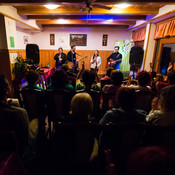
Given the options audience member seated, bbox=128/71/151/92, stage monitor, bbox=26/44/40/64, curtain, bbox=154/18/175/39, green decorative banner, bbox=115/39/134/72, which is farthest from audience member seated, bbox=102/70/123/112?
green decorative banner, bbox=115/39/134/72

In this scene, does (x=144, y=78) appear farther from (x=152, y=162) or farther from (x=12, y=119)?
(x=12, y=119)

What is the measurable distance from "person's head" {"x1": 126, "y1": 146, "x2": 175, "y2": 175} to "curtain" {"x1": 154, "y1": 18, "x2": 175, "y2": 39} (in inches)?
172

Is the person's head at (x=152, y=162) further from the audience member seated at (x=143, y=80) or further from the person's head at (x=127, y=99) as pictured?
the audience member seated at (x=143, y=80)

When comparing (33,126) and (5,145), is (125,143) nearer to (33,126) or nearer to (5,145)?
(5,145)

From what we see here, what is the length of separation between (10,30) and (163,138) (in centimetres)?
472

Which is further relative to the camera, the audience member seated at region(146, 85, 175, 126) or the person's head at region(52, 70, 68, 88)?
the person's head at region(52, 70, 68, 88)

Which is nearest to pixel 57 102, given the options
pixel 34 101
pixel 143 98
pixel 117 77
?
pixel 34 101

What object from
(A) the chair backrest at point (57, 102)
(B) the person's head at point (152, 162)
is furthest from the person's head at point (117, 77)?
(B) the person's head at point (152, 162)

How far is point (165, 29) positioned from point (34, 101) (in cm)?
455

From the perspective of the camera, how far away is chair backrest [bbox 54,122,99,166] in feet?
3.17

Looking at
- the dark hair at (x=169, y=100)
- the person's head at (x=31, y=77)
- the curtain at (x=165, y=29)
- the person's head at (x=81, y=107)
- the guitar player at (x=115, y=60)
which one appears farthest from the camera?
the guitar player at (x=115, y=60)

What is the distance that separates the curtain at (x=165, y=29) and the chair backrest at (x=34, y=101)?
4147mm

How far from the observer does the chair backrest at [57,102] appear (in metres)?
1.68

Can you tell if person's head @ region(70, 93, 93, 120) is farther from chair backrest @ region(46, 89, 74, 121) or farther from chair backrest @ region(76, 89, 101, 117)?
chair backrest @ region(76, 89, 101, 117)
